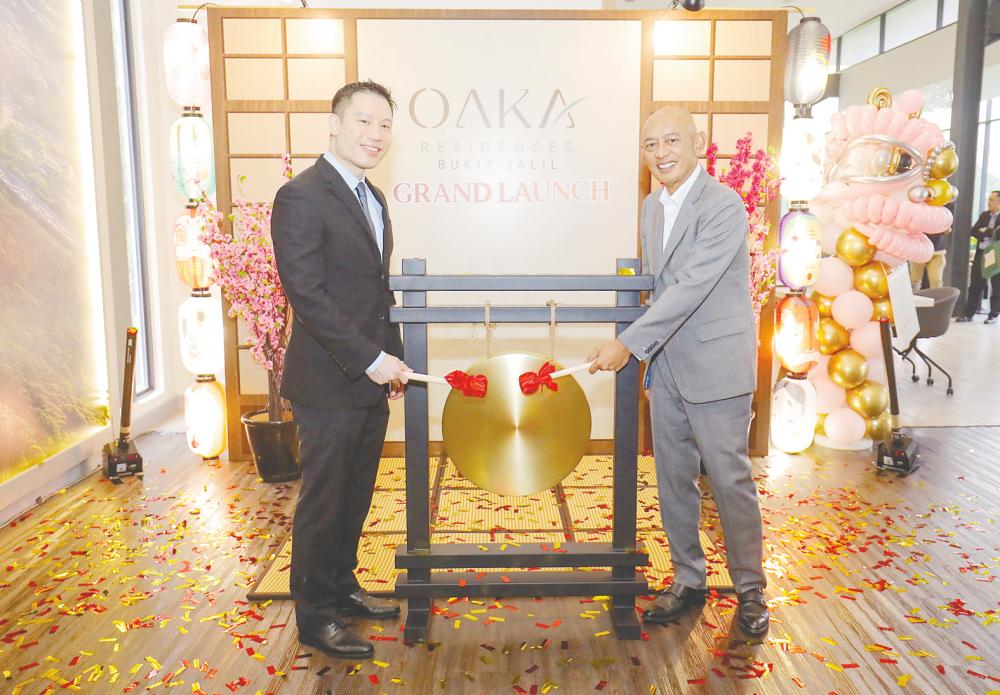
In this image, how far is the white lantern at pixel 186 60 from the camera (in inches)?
161

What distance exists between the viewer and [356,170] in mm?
2312

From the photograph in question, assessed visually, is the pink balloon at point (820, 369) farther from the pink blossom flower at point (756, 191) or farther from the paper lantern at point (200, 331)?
the paper lantern at point (200, 331)

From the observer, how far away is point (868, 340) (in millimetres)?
4496

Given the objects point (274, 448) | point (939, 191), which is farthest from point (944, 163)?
point (274, 448)

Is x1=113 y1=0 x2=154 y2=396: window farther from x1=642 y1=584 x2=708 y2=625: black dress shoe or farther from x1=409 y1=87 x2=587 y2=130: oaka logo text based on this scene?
x1=642 y1=584 x2=708 y2=625: black dress shoe

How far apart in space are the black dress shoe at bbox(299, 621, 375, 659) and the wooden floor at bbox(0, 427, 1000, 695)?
1.5 inches

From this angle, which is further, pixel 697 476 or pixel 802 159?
pixel 802 159

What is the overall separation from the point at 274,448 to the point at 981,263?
988 cm

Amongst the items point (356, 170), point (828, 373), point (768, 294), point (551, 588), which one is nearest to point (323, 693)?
point (551, 588)

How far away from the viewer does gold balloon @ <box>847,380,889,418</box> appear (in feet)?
14.7

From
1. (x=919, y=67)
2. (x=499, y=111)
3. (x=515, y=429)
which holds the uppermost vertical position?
(x=919, y=67)

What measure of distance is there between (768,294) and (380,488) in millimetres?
2371

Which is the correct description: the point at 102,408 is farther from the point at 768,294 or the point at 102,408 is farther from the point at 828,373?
the point at 828,373

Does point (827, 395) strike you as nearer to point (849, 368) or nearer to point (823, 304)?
point (849, 368)
